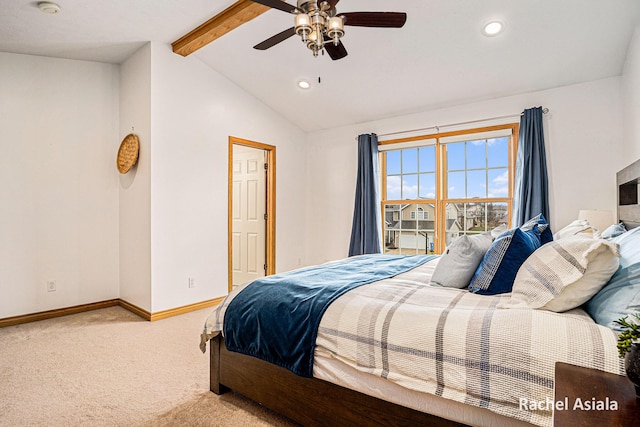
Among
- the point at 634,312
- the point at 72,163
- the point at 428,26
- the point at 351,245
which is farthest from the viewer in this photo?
the point at 351,245

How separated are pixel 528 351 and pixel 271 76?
3.84 m

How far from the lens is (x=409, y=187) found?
466 centimetres

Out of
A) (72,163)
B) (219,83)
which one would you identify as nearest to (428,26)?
(219,83)

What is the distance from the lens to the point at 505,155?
3998 millimetres

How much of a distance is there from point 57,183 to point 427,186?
4249 millimetres

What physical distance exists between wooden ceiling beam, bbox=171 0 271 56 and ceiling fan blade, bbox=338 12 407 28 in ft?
3.42

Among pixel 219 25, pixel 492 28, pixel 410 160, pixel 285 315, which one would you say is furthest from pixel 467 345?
pixel 410 160

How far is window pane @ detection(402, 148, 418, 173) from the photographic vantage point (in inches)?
182

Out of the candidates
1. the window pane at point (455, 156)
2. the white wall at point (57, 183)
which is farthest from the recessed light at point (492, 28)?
the white wall at point (57, 183)

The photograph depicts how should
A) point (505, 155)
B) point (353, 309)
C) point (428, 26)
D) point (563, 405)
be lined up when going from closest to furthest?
point (563, 405) < point (353, 309) < point (428, 26) < point (505, 155)

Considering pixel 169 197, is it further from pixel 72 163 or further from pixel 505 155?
pixel 505 155

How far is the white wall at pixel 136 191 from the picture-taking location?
3.54m

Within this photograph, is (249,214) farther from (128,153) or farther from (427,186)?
(427,186)

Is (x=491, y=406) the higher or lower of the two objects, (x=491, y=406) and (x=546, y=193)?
the lower
